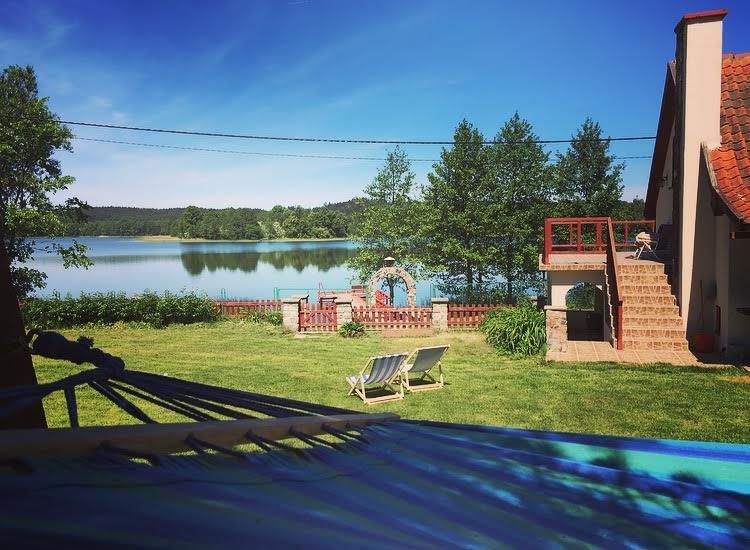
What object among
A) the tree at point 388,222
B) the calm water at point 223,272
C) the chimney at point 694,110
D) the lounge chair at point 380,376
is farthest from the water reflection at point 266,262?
the lounge chair at point 380,376

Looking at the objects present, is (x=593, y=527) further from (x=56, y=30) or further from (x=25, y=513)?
(x=56, y=30)

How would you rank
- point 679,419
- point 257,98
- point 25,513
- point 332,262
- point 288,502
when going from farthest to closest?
1. point 332,262
2. point 257,98
3. point 679,419
4. point 288,502
5. point 25,513

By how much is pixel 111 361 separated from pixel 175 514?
1418mm

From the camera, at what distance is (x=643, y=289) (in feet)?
35.7

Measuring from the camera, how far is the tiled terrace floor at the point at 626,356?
29.2 feet

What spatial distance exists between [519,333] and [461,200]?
9.06 m

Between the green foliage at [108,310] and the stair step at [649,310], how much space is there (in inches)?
540

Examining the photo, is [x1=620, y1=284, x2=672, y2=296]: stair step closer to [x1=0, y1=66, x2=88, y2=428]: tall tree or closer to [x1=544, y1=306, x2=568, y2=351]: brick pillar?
[x1=544, y1=306, x2=568, y2=351]: brick pillar

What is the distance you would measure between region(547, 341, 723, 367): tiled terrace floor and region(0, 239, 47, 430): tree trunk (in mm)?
8959

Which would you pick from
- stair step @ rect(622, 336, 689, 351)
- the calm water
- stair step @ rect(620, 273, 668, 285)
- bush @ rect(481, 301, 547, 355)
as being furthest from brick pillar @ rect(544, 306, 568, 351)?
the calm water

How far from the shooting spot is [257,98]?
38.4 metres

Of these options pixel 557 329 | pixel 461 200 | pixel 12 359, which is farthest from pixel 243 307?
pixel 12 359

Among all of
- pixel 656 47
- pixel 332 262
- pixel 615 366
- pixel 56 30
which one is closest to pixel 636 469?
pixel 615 366

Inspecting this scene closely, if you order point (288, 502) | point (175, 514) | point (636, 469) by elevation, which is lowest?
point (636, 469)
